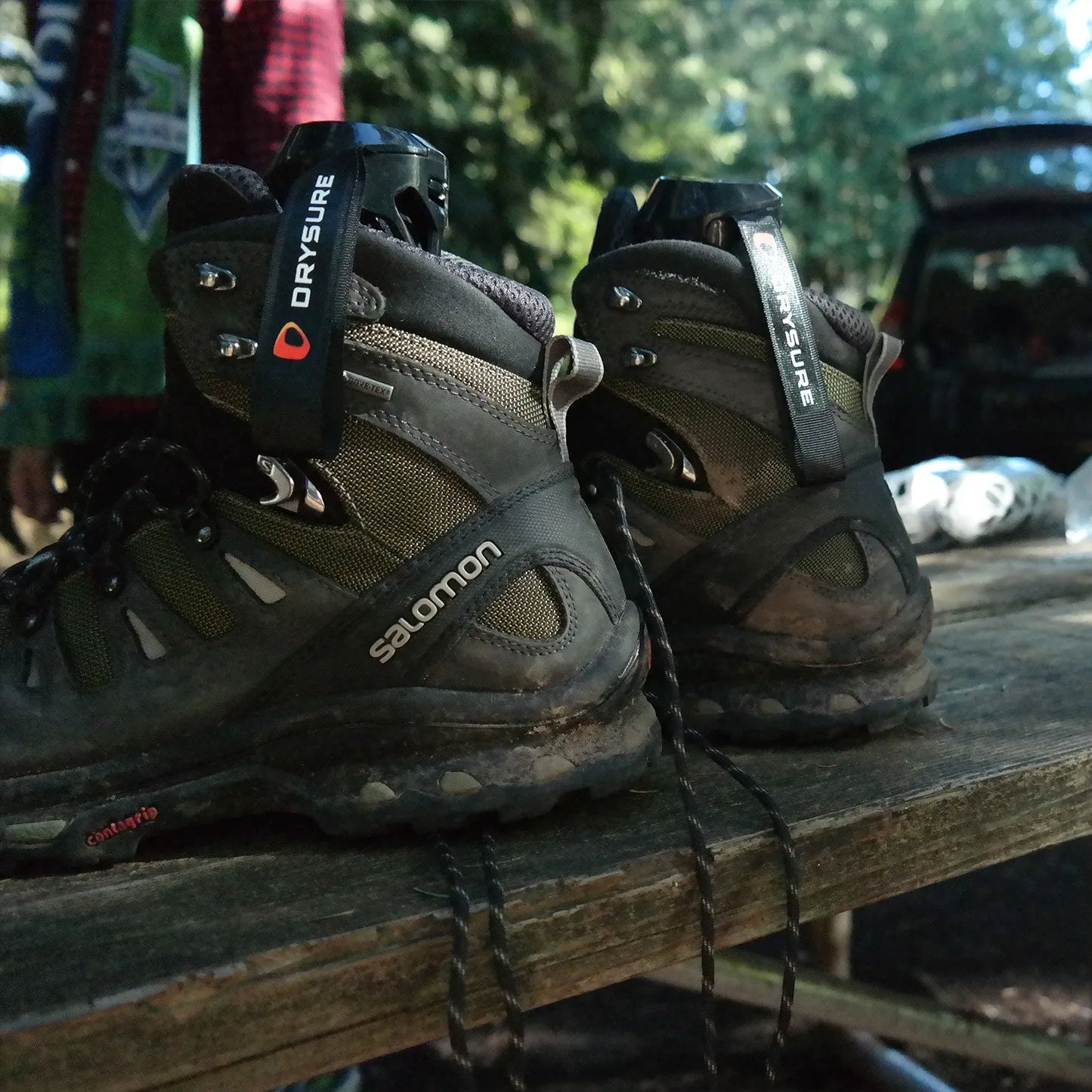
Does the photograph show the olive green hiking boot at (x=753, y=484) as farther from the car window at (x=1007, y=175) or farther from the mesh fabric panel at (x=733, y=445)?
the car window at (x=1007, y=175)

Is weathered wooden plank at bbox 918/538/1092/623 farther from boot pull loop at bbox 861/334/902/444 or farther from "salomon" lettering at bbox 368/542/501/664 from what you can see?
"salomon" lettering at bbox 368/542/501/664

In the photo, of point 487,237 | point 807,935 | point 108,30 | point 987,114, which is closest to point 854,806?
point 807,935

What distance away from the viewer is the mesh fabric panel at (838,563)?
109 cm

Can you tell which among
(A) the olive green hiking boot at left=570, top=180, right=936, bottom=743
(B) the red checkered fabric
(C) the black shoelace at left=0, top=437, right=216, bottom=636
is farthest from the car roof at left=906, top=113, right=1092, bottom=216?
(C) the black shoelace at left=0, top=437, right=216, bottom=636

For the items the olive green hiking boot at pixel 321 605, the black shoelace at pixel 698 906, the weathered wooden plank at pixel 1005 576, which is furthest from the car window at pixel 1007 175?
the olive green hiking boot at pixel 321 605

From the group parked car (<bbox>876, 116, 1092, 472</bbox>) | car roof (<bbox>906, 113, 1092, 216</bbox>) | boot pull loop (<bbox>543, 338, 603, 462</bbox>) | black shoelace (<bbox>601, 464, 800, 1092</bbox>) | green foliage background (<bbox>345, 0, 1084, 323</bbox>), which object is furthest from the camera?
car roof (<bbox>906, 113, 1092, 216</bbox>)

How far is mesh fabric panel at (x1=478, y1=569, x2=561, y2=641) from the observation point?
2.85ft

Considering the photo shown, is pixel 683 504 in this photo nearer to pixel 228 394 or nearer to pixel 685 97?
pixel 228 394

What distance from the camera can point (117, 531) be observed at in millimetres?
899

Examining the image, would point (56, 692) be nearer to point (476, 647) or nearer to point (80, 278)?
point (476, 647)

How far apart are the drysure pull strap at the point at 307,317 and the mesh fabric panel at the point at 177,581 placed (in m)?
0.13

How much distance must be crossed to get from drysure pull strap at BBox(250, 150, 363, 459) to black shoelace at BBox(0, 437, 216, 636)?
0.10 meters

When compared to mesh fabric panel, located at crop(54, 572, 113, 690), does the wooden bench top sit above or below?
below

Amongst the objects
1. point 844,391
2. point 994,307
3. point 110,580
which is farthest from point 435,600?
point 994,307
